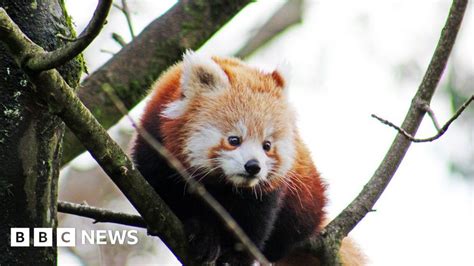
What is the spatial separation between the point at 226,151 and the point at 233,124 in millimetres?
180

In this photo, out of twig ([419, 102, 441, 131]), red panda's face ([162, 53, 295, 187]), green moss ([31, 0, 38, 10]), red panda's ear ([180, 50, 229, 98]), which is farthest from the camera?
red panda's ear ([180, 50, 229, 98])

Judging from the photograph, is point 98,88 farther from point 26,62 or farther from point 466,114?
point 466,114

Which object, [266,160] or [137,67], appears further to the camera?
[137,67]

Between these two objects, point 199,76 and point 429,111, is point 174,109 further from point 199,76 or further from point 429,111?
point 429,111

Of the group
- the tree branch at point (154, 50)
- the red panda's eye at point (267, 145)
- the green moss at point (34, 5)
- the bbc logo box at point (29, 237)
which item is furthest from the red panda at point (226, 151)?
the green moss at point (34, 5)

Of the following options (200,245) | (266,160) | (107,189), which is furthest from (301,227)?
(107,189)

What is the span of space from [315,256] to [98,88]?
5.14 ft

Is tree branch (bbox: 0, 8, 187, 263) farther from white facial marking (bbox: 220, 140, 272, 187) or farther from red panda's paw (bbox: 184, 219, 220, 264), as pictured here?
white facial marking (bbox: 220, 140, 272, 187)

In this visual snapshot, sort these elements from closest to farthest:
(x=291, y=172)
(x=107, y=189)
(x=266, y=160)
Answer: (x=266, y=160)
(x=291, y=172)
(x=107, y=189)

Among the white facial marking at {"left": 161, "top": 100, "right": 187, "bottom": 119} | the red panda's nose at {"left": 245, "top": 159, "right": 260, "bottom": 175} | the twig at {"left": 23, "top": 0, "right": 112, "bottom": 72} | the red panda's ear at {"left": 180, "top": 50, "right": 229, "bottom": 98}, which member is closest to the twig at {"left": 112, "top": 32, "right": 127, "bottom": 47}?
the red panda's ear at {"left": 180, "top": 50, "right": 229, "bottom": 98}

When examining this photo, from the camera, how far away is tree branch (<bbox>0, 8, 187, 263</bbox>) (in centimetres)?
242

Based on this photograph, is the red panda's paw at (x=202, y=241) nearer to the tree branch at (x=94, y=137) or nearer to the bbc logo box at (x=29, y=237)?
the tree branch at (x=94, y=137)

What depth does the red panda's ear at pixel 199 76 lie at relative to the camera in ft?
13.3

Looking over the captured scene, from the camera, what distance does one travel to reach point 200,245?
353 cm
